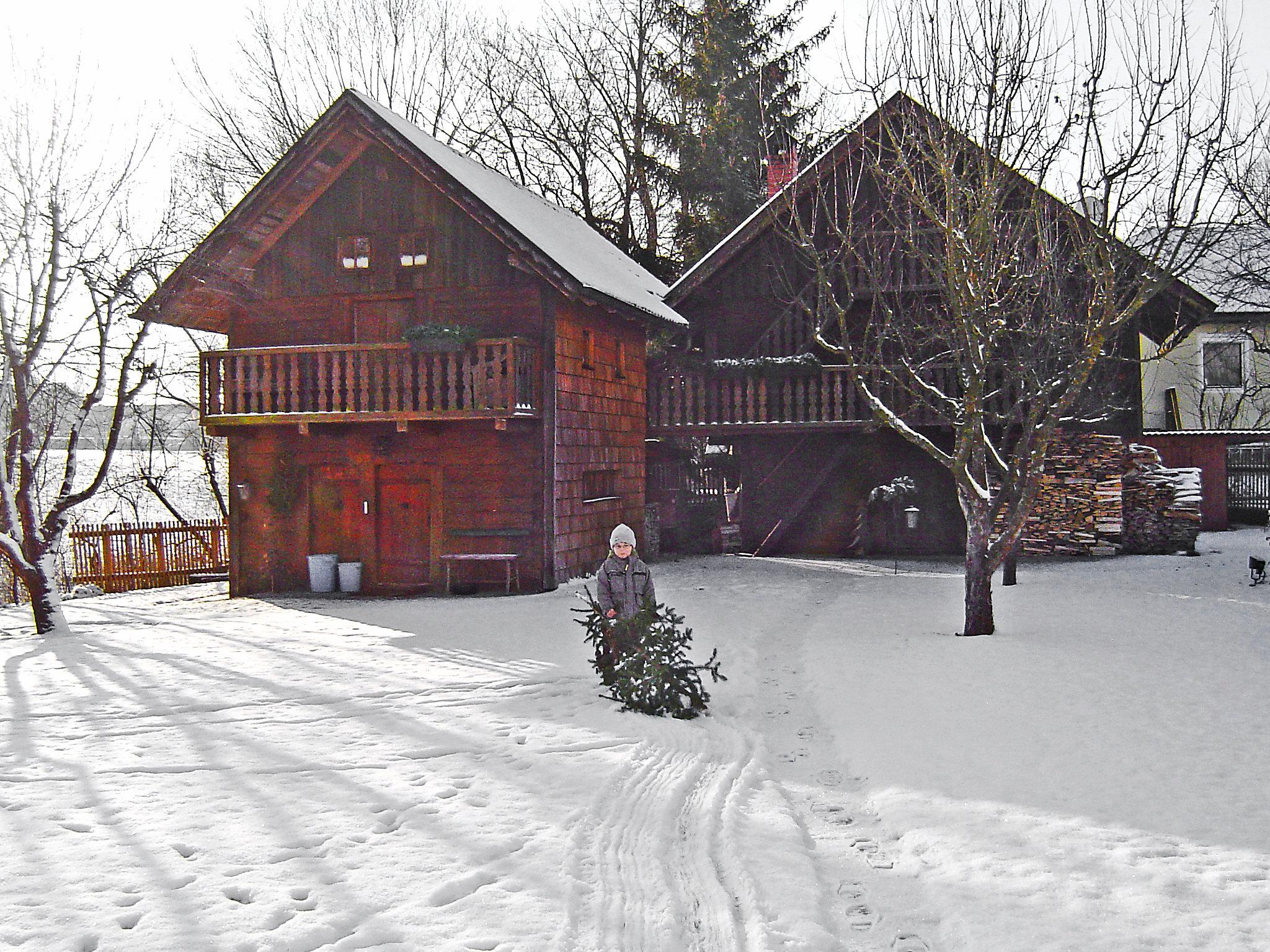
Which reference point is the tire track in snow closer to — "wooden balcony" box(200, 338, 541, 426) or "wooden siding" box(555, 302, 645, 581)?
"wooden balcony" box(200, 338, 541, 426)

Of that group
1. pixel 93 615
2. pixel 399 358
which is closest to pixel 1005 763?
pixel 399 358

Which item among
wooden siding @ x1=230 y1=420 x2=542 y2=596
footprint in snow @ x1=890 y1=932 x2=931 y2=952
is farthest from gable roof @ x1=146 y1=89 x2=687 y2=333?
footprint in snow @ x1=890 y1=932 x2=931 y2=952

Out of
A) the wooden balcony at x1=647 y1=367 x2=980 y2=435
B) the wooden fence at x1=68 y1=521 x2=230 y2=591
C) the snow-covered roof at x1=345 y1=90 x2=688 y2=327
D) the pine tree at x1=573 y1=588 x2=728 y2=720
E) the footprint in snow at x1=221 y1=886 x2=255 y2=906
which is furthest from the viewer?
the wooden fence at x1=68 y1=521 x2=230 y2=591

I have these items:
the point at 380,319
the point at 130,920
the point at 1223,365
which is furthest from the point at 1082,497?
the point at 130,920

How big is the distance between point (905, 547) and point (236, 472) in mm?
13407

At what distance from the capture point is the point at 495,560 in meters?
16.9

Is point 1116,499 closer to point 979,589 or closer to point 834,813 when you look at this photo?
point 979,589

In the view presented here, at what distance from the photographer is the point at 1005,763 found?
731cm

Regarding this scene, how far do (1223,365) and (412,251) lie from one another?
2291cm

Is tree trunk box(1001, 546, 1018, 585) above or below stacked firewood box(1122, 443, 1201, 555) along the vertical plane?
below

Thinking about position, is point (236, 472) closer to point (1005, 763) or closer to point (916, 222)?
point (916, 222)

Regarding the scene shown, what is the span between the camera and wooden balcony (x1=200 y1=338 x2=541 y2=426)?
16.0 m

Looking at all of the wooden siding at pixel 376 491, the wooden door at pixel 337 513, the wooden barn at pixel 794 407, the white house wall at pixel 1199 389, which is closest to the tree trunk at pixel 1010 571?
the wooden barn at pixel 794 407

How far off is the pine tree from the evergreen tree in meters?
22.3
